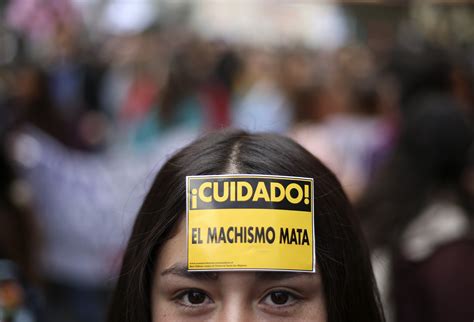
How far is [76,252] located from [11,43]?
3097 mm

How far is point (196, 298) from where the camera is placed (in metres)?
1.98

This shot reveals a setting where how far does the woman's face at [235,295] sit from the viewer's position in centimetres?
194

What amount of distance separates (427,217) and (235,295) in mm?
1588

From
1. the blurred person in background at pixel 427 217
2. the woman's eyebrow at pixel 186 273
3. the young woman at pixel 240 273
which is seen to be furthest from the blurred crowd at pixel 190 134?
the woman's eyebrow at pixel 186 273

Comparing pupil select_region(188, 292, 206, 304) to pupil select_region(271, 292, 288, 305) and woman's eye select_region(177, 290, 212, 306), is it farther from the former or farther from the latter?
pupil select_region(271, 292, 288, 305)

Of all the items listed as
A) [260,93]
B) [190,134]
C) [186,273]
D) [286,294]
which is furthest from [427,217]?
[260,93]

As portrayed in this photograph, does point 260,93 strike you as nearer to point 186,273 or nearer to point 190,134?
point 190,134

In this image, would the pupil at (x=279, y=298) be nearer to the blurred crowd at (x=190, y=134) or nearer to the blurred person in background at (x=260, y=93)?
the blurred crowd at (x=190, y=134)

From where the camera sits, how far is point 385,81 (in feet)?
17.2

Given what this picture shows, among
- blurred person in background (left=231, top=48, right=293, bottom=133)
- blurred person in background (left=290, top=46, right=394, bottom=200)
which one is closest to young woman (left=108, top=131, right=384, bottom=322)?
blurred person in background (left=290, top=46, right=394, bottom=200)

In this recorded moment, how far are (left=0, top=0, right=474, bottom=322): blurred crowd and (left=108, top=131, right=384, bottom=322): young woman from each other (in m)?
0.36

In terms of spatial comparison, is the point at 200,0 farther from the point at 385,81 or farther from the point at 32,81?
the point at 385,81

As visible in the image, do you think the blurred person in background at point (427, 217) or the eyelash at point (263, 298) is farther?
the blurred person in background at point (427, 217)

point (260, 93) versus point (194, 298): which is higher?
point (260, 93)
